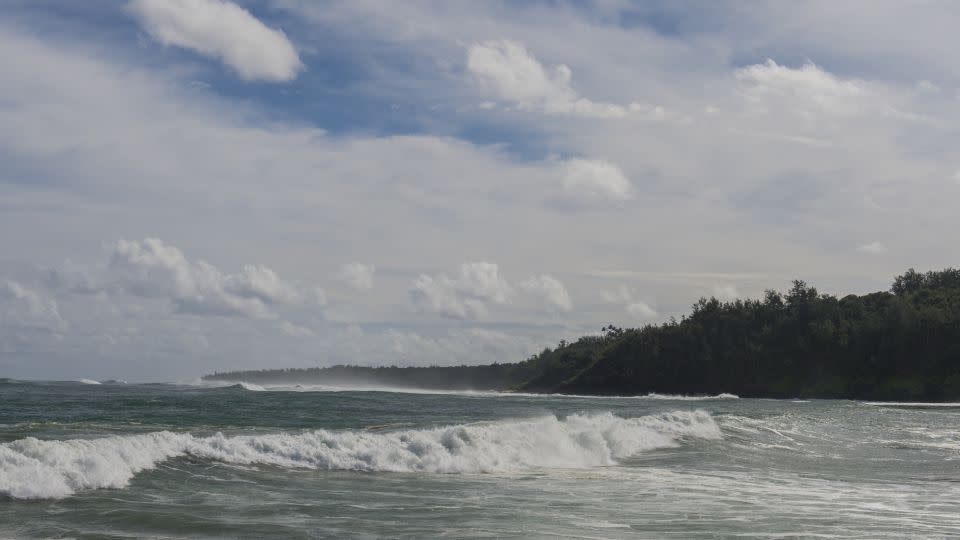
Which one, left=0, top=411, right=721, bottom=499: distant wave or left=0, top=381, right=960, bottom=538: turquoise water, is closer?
left=0, top=381, right=960, bottom=538: turquoise water

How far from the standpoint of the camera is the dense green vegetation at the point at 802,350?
108625 mm

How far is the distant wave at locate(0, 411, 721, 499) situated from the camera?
16766 millimetres

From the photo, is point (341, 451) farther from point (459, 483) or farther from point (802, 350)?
point (802, 350)

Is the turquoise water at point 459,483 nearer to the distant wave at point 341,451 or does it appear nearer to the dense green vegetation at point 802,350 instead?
the distant wave at point 341,451

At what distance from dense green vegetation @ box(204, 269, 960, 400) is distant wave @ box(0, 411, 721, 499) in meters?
86.1

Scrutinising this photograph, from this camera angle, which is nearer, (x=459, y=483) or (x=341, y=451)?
(x=459, y=483)

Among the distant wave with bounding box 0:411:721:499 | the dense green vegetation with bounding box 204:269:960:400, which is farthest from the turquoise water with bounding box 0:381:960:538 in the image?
the dense green vegetation with bounding box 204:269:960:400

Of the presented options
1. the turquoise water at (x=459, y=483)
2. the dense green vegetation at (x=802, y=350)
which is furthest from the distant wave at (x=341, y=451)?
the dense green vegetation at (x=802, y=350)

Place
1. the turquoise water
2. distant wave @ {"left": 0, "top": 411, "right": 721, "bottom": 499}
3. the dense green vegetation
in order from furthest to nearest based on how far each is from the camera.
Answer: the dense green vegetation
distant wave @ {"left": 0, "top": 411, "right": 721, "bottom": 499}
the turquoise water

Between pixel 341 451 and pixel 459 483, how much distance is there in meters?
3.99

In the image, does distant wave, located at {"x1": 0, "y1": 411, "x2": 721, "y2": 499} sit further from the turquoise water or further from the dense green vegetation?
the dense green vegetation

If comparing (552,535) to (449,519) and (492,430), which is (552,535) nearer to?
(449,519)

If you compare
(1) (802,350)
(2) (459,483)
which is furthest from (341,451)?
(1) (802,350)

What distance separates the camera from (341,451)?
74.9 ft
